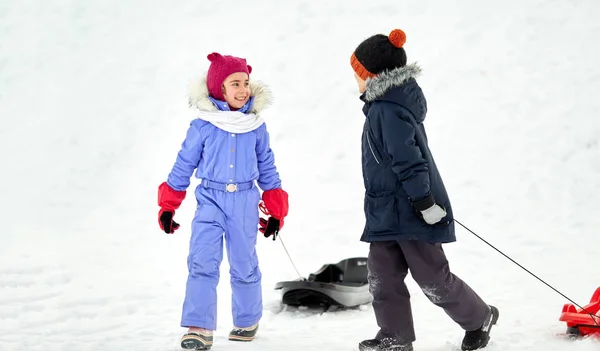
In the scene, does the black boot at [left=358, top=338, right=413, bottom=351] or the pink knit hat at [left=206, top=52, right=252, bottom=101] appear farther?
the pink knit hat at [left=206, top=52, right=252, bottom=101]

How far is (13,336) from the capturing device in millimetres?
4188

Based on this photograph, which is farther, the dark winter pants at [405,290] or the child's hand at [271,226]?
the child's hand at [271,226]

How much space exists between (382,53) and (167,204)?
4.56ft

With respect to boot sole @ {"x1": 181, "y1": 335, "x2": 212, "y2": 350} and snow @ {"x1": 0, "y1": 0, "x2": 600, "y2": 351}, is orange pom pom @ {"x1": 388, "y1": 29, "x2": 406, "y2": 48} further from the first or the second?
boot sole @ {"x1": 181, "y1": 335, "x2": 212, "y2": 350}

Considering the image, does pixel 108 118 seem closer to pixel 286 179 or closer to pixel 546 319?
pixel 286 179

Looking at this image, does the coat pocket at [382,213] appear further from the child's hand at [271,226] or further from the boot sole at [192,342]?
the boot sole at [192,342]

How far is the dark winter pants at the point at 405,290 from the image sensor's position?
3586 mm

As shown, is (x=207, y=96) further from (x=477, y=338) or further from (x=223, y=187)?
(x=477, y=338)

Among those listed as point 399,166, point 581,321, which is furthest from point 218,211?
point 581,321

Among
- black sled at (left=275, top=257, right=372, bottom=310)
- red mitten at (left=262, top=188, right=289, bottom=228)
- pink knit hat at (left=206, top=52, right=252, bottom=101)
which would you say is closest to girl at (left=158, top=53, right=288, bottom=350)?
Result: pink knit hat at (left=206, top=52, right=252, bottom=101)

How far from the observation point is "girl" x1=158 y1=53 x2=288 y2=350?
12.8ft

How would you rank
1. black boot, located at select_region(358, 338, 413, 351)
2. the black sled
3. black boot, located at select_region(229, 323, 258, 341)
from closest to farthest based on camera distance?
black boot, located at select_region(358, 338, 413, 351), black boot, located at select_region(229, 323, 258, 341), the black sled

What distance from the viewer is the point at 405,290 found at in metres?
3.72

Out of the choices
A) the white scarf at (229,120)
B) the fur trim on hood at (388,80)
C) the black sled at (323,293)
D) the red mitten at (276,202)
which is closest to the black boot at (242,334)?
the red mitten at (276,202)
